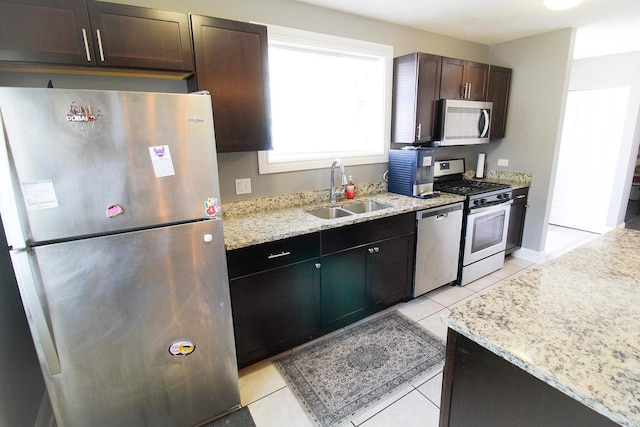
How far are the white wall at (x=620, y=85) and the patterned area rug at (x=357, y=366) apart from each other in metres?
4.01

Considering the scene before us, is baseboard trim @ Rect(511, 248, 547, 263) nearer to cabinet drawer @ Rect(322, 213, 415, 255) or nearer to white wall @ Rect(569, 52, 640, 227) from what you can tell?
white wall @ Rect(569, 52, 640, 227)

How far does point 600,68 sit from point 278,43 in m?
4.57

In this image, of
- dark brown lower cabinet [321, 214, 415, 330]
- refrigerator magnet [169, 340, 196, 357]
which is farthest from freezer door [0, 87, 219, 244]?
dark brown lower cabinet [321, 214, 415, 330]

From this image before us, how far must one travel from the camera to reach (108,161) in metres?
1.26

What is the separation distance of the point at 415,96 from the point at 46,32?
2.59 metres

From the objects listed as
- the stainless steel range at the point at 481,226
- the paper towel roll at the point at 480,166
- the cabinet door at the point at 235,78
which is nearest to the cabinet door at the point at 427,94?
the stainless steel range at the point at 481,226

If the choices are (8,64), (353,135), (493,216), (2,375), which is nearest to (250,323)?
(2,375)

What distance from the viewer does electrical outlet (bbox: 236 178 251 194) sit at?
2387mm

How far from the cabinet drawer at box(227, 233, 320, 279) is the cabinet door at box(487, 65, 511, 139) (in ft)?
9.23

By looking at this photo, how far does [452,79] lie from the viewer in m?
3.09

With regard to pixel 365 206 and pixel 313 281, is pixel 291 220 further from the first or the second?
pixel 365 206

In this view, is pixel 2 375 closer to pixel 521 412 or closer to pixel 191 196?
pixel 191 196

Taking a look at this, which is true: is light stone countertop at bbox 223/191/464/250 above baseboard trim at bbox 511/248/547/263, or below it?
above

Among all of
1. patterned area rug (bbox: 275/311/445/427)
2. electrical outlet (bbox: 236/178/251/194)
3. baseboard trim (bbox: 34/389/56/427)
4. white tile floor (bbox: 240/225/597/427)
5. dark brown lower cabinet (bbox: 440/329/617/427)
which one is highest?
electrical outlet (bbox: 236/178/251/194)
